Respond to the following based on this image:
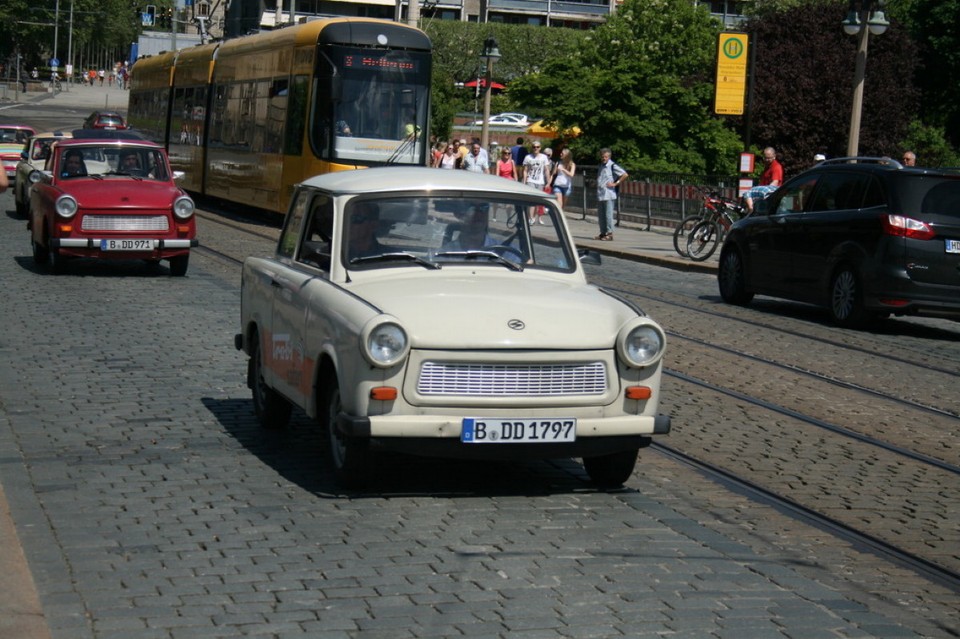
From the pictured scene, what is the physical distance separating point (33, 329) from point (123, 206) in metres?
4.91

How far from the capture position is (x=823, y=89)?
59625 mm

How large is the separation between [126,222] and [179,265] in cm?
87

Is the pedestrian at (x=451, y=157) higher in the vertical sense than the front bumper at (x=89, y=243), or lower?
higher

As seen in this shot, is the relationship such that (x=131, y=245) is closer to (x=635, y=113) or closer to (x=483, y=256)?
(x=483, y=256)

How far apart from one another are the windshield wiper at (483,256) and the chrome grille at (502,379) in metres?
1.10

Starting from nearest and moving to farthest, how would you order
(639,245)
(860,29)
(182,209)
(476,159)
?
1. (182,209)
2. (860,29)
3. (639,245)
4. (476,159)

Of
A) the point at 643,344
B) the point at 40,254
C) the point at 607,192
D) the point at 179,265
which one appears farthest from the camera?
the point at 607,192

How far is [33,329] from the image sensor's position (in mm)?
13086

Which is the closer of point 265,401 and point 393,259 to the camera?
point 393,259

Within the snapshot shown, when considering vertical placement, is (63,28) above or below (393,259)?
above

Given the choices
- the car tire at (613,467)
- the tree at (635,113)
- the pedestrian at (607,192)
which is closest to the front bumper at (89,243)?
the car tire at (613,467)

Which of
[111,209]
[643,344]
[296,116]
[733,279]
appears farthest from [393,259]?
[296,116]

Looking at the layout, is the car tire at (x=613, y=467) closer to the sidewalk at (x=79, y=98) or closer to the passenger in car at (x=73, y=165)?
the passenger in car at (x=73, y=165)

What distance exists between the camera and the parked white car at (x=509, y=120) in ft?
276
